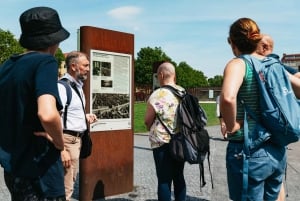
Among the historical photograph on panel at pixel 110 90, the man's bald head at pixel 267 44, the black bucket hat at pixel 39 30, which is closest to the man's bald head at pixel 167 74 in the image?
the man's bald head at pixel 267 44

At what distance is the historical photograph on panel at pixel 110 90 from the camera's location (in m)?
5.91

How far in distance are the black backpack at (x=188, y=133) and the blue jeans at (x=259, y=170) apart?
171cm

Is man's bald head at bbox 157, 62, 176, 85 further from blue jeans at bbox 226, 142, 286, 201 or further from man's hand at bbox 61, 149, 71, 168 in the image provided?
blue jeans at bbox 226, 142, 286, 201

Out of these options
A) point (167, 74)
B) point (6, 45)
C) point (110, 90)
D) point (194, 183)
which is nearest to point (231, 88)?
point (167, 74)

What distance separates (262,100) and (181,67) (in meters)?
108

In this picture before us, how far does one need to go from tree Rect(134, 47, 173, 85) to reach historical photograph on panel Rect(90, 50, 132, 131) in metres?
80.4

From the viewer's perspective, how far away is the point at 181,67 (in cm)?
10988

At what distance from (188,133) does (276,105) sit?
2.02m

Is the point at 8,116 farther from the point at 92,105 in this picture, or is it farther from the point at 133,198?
the point at 133,198

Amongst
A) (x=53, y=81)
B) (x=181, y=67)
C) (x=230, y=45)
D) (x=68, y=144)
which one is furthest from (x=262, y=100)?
(x=181, y=67)

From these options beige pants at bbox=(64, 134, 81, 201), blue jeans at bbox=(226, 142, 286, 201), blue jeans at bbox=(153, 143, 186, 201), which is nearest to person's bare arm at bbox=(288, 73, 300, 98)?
blue jeans at bbox=(226, 142, 286, 201)

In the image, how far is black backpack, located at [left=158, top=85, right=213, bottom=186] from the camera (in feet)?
15.1

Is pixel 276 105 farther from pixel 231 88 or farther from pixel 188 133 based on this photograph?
pixel 188 133

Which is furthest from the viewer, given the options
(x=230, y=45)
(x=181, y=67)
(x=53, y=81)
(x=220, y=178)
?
(x=181, y=67)
